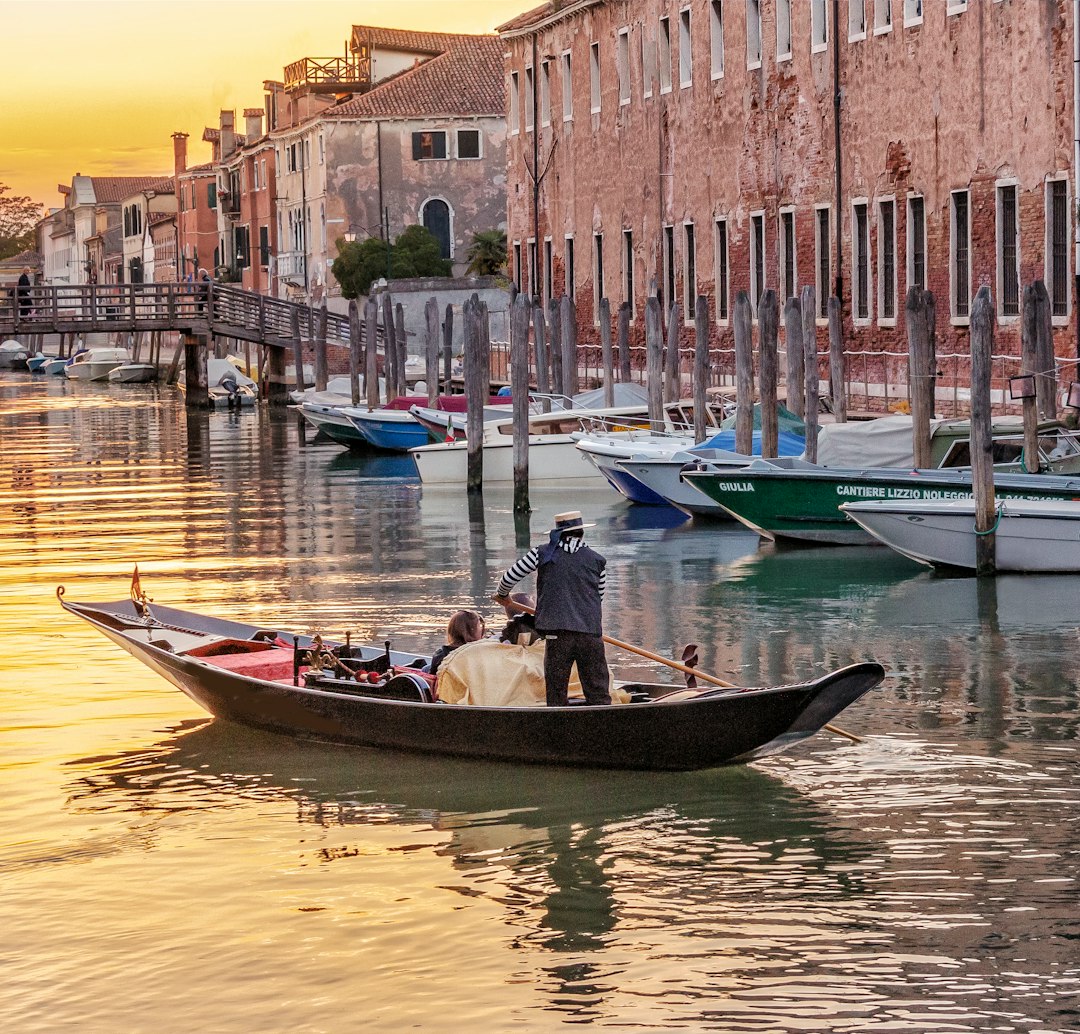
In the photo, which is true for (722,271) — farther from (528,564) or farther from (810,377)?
(528,564)

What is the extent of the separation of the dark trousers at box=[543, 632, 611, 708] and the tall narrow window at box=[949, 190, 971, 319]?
15452mm

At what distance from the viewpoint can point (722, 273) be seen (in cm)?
3152

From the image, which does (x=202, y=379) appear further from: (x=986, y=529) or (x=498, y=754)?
(x=498, y=754)

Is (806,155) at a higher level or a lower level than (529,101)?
lower

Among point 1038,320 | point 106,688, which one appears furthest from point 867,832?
point 1038,320

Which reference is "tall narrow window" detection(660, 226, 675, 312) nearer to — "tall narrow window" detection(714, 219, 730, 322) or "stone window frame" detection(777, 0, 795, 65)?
"tall narrow window" detection(714, 219, 730, 322)

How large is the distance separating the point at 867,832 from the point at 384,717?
255cm

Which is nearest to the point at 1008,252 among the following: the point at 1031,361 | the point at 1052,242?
the point at 1052,242

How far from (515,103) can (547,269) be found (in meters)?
3.79

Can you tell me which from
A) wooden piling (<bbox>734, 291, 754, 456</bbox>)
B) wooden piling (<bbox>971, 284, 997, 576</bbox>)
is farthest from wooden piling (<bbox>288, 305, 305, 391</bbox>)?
wooden piling (<bbox>971, 284, 997, 576</bbox>)

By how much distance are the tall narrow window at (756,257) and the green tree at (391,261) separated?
78.0ft

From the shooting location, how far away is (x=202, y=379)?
49562mm

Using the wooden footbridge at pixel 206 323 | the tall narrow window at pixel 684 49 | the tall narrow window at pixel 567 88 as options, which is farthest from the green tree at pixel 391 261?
the tall narrow window at pixel 684 49

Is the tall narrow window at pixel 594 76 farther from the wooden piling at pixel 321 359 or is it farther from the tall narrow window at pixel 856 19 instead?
the tall narrow window at pixel 856 19
